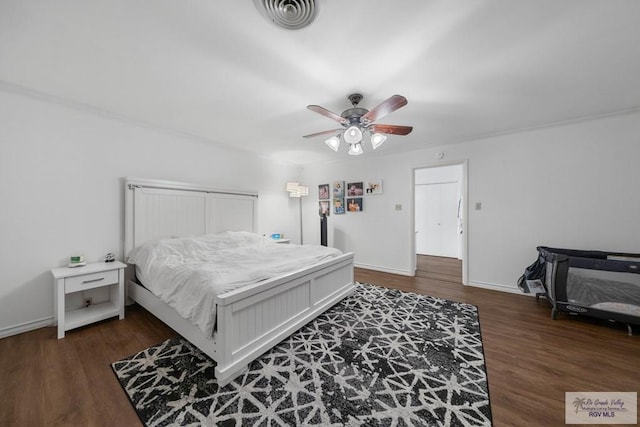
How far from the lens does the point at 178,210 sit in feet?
10.9

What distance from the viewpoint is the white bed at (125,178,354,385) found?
167 cm

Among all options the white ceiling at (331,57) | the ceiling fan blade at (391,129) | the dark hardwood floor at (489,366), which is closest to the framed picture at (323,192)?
the white ceiling at (331,57)

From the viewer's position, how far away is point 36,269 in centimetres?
234

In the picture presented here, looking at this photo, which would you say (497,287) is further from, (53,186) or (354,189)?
(53,186)

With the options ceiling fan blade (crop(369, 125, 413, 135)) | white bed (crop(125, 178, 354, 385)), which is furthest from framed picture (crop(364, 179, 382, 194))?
ceiling fan blade (crop(369, 125, 413, 135))

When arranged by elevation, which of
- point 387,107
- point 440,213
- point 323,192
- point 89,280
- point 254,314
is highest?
point 387,107

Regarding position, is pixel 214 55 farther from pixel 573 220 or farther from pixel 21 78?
pixel 573 220

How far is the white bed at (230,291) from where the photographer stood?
1.67 m

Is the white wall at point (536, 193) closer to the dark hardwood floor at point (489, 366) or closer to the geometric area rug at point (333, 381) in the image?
the dark hardwood floor at point (489, 366)

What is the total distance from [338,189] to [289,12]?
3.84 m

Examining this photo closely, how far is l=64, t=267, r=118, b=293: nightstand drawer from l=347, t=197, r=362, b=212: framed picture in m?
3.92

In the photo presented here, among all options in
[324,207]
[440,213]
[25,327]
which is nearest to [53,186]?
[25,327]

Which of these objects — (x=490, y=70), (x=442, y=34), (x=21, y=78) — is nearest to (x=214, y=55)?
(x=442, y=34)

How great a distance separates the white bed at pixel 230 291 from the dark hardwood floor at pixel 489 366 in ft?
1.59
